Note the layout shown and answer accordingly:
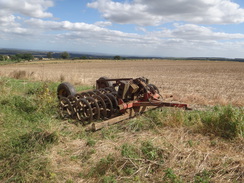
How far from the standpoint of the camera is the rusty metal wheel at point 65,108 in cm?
578

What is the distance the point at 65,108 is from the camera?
612cm

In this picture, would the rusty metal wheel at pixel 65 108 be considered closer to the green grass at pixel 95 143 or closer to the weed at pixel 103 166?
the green grass at pixel 95 143

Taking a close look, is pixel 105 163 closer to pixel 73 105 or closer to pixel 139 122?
pixel 139 122

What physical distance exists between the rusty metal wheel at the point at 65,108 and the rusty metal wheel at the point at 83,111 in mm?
227

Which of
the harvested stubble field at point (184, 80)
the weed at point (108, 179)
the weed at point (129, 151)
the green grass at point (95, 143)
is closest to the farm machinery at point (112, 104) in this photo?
the green grass at point (95, 143)

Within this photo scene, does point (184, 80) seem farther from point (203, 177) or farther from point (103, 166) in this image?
point (103, 166)

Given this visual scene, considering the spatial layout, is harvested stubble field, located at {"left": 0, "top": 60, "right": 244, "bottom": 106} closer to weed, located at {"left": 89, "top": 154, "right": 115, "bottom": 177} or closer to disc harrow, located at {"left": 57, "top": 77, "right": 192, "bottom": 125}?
disc harrow, located at {"left": 57, "top": 77, "right": 192, "bottom": 125}

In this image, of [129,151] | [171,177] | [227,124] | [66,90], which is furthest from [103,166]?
[66,90]

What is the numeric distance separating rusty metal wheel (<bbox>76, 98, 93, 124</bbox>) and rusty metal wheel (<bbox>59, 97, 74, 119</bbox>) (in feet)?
0.74

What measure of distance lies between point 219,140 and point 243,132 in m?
0.49

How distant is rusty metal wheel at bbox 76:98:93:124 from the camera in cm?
541

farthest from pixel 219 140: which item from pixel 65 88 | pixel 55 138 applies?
pixel 65 88

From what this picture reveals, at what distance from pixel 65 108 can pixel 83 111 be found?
2.50 feet

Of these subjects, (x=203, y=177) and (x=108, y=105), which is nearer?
(x=203, y=177)
